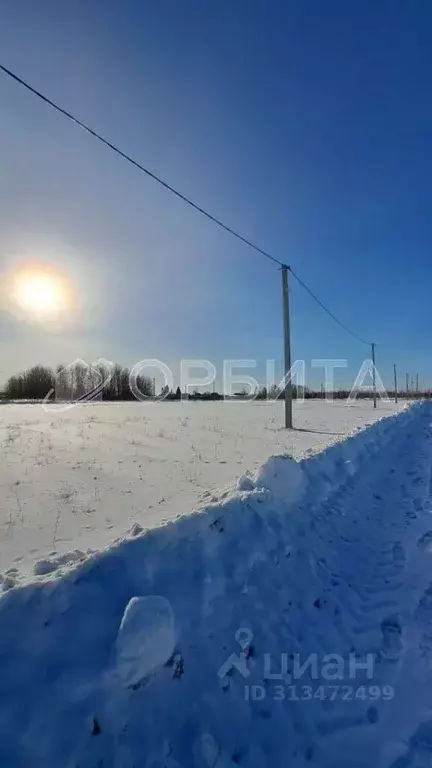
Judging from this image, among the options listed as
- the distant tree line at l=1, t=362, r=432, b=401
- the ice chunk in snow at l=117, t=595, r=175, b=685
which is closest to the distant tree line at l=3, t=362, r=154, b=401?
the distant tree line at l=1, t=362, r=432, b=401

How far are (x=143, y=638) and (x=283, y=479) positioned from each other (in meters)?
3.02

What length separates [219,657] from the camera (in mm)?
2631

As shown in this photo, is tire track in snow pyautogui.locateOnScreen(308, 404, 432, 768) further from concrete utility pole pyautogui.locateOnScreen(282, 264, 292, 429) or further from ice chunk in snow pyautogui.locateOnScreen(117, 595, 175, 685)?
concrete utility pole pyautogui.locateOnScreen(282, 264, 292, 429)

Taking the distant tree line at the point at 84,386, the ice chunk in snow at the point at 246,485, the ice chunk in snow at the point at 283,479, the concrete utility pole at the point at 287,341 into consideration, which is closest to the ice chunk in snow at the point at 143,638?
the ice chunk in snow at the point at 246,485

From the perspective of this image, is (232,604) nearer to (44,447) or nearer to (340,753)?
(340,753)

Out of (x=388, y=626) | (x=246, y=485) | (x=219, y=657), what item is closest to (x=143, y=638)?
(x=219, y=657)

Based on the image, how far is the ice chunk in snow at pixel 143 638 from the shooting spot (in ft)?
7.39

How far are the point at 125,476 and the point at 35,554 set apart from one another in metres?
3.18

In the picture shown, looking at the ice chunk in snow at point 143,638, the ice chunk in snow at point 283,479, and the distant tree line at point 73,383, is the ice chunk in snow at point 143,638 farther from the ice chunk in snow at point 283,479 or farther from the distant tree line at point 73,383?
the distant tree line at point 73,383

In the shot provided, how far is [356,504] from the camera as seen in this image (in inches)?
233

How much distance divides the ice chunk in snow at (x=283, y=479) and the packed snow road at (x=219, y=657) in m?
0.71

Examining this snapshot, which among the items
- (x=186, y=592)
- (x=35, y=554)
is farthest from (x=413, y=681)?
(x=35, y=554)

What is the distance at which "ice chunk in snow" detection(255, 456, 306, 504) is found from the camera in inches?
189

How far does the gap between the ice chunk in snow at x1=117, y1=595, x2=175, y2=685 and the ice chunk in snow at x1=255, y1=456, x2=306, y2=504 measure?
8.07 feet
